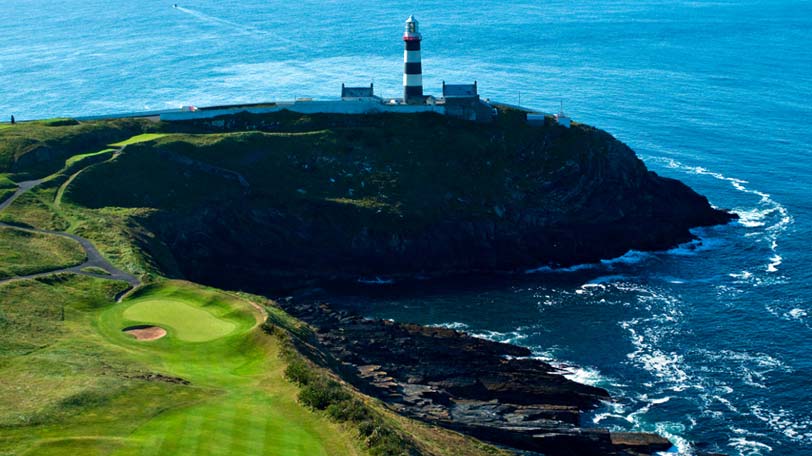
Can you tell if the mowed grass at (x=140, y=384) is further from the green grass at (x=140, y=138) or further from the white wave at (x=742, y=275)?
the white wave at (x=742, y=275)

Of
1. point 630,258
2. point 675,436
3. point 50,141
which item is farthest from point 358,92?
point 675,436

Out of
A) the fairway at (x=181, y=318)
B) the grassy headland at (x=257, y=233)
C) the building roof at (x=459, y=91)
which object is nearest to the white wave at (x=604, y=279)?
the grassy headland at (x=257, y=233)

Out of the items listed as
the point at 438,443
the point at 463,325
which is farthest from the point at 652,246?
the point at 438,443

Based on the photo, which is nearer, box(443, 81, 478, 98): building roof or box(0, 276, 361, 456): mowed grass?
box(0, 276, 361, 456): mowed grass

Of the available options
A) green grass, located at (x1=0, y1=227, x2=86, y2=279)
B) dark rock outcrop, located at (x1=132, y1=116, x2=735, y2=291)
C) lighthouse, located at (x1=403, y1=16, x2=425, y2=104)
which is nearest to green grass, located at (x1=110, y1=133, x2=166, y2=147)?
dark rock outcrop, located at (x1=132, y1=116, x2=735, y2=291)

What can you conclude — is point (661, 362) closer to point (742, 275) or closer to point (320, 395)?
point (742, 275)

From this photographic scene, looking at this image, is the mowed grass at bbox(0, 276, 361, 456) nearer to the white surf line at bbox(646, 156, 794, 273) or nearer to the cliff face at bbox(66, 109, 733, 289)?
the cliff face at bbox(66, 109, 733, 289)

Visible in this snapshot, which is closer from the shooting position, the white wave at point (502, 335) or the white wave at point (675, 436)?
the white wave at point (675, 436)
